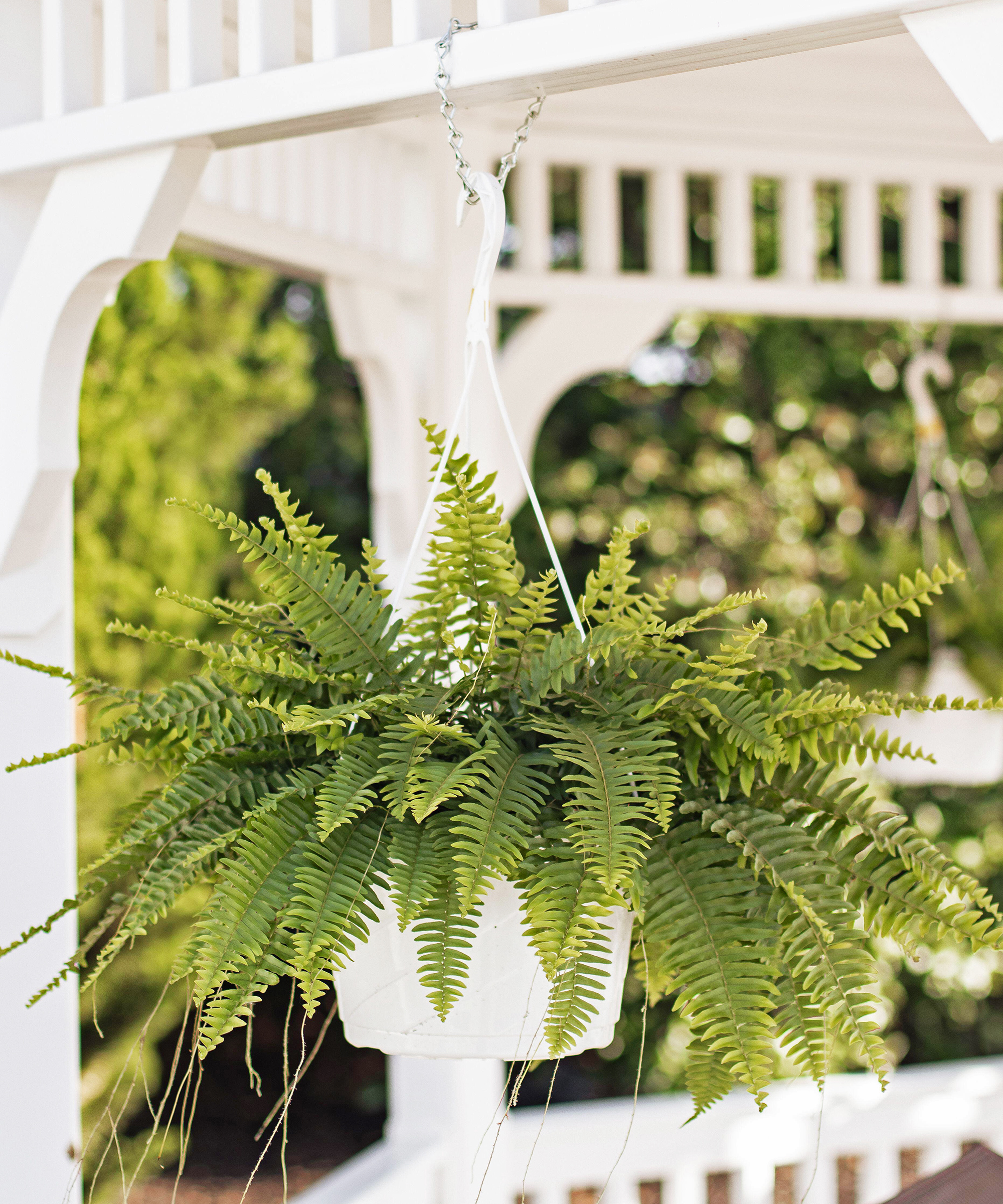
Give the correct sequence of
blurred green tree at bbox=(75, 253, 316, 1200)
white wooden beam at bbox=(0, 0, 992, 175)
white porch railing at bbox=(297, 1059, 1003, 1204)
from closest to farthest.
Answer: white wooden beam at bbox=(0, 0, 992, 175), white porch railing at bbox=(297, 1059, 1003, 1204), blurred green tree at bbox=(75, 253, 316, 1200)

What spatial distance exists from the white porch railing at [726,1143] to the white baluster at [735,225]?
1525 mm

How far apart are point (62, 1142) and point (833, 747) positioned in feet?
2.97

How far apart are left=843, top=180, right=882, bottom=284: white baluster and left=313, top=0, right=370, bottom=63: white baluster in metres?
1.53

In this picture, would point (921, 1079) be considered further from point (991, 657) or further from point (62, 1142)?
point (62, 1142)

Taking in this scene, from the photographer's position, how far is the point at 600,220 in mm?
2215

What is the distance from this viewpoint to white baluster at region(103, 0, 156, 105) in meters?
1.13

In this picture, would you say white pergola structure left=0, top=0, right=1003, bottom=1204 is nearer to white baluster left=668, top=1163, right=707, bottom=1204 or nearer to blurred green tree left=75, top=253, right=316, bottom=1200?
white baluster left=668, top=1163, right=707, bottom=1204

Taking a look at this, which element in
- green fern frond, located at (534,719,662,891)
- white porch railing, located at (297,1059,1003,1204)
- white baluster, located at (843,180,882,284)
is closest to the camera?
green fern frond, located at (534,719,662,891)

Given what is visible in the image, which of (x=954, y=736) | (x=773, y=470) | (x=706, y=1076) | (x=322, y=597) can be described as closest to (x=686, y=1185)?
(x=954, y=736)

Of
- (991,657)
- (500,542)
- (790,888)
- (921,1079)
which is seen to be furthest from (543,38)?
(921,1079)

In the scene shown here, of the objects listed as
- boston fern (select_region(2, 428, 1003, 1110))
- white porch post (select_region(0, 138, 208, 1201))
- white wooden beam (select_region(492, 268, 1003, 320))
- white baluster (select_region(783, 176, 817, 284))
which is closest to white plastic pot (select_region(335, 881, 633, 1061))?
boston fern (select_region(2, 428, 1003, 1110))

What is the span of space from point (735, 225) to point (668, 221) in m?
0.13

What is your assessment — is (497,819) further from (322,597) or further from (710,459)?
(710,459)

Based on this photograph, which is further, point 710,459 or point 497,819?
point 710,459
